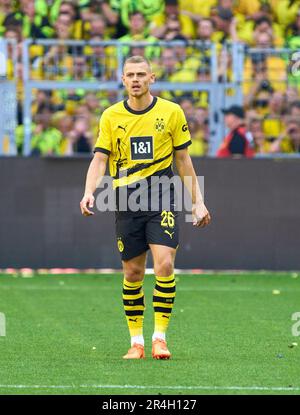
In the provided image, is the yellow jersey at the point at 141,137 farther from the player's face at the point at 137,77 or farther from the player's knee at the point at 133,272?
the player's knee at the point at 133,272

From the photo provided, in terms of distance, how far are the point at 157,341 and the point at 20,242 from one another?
332 inches

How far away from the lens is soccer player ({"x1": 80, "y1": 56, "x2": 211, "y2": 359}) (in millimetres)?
9453

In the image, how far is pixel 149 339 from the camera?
1066 cm

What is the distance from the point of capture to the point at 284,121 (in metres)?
17.8

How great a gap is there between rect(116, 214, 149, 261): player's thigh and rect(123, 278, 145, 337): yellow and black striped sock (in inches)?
8.9

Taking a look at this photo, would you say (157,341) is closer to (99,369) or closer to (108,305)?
(99,369)

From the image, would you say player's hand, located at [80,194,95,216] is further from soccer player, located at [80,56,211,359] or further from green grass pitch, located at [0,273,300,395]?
green grass pitch, located at [0,273,300,395]

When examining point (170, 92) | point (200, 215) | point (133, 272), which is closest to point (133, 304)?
point (133, 272)

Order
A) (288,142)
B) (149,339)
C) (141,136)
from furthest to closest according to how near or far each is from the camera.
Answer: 1. (288,142)
2. (149,339)
3. (141,136)

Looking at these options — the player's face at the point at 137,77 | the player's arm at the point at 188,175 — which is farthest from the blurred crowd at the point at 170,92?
the player's face at the point at 137,77

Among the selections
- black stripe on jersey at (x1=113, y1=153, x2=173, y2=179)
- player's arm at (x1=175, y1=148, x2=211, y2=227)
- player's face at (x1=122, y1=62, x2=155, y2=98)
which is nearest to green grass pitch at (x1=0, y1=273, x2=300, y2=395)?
player's arm at (x1=175, y1=148, x2=211, y2=227)

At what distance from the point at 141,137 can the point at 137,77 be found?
0.45 metres

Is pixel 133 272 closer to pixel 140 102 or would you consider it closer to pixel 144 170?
pixel 144 170
